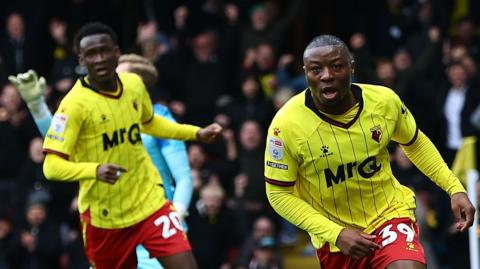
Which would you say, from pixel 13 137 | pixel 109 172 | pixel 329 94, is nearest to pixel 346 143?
pixel 329 94

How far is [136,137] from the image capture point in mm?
9023

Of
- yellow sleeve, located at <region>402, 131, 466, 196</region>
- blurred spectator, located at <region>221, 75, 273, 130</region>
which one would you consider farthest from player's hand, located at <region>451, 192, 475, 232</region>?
blurred spectator, located at <region>221, 75, 273, 130</region>

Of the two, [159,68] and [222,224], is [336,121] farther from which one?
[159,68]

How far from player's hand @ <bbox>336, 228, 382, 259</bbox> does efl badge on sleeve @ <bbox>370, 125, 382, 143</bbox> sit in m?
0.66

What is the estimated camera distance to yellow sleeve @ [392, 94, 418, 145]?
7.83 metres

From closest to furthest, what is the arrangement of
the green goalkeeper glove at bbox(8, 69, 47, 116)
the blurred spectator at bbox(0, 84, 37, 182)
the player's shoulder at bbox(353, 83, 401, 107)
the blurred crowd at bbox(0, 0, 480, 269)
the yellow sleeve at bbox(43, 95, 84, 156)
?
the player's shoulder at bbox(353, 83, 401, 107)
the yellow sleeve at bbox(43, 95, 84, 156)
the green goalkeeper glove at bbox(8, 69, 47, 116)
the blurred crowd at bbox(0, 0, 480, 269)
the blurred spectator at bbox(0, 84, 37, 182)

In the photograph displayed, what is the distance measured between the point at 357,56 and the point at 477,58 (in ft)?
6.28

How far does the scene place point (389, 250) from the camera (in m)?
7.62

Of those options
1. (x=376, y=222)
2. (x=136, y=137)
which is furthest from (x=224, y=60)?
(x=376, y=222)

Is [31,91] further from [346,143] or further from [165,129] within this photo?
[346,143]

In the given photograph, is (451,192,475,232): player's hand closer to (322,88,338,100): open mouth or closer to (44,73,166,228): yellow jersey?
(322,88,338,100): open mouth

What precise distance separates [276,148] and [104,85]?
5.86 ft

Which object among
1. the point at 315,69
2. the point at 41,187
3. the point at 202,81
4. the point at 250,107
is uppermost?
the point at 315,69

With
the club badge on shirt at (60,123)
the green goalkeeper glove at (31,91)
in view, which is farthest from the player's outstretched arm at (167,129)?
the club badge on shirt at (60,123)
